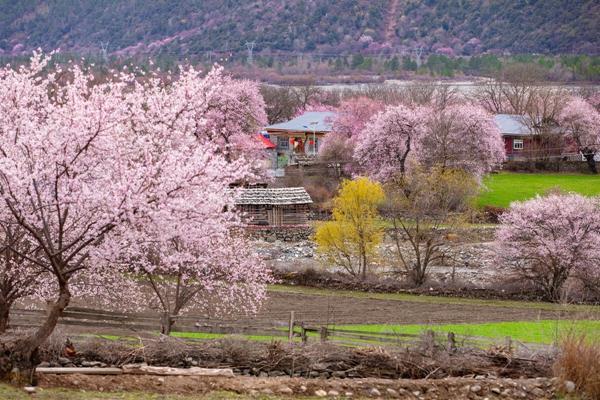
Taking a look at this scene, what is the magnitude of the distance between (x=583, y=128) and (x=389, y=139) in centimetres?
2503

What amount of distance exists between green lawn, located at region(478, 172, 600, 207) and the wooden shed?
44.2ft

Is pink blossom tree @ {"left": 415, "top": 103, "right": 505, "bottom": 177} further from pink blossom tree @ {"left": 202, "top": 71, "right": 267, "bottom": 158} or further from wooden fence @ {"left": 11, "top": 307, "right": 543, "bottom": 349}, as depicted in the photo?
wooden fence @ {"left": 11, "top": 307, "right": 543, "bottom": 349}

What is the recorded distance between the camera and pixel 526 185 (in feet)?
234

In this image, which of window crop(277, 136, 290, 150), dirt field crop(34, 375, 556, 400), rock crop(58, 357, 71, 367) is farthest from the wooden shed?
dirt field crop(34, 375, 556, 400)

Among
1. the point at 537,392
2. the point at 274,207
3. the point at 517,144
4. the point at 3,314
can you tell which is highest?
the point at 517,144

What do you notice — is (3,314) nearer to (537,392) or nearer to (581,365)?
(537,392)

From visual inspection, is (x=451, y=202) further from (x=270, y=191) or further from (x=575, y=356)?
(x=575, y=356)

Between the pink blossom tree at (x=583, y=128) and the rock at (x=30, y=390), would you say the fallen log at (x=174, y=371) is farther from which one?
the pink blossom tree at (x=583, y=128)

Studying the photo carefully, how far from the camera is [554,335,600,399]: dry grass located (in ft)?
53.7

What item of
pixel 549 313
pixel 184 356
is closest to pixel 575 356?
pixel 184 356

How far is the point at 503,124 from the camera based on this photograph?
291 feet

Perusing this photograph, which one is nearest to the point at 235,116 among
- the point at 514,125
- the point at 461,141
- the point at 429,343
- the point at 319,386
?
the point at 461,141

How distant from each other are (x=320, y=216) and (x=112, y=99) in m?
43.9

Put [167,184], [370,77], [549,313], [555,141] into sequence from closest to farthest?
[167,184]
[549,313]
[555,141]
[370,77]
